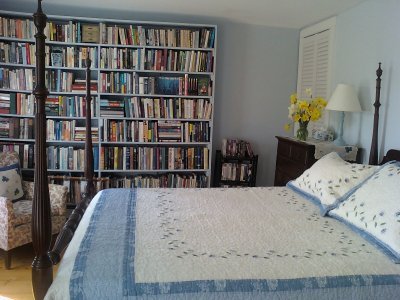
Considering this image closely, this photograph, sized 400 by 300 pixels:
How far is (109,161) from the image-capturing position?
156 inches

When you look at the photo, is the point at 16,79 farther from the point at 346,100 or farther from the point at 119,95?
the point at 346,100

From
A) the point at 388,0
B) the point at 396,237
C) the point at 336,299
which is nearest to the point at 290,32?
the point at 388,0

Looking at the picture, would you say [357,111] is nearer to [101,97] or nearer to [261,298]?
[261,298]

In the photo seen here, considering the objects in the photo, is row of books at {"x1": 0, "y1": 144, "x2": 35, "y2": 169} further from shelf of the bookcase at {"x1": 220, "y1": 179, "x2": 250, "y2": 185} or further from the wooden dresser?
the wooden dresser

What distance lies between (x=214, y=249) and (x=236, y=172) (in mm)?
2706

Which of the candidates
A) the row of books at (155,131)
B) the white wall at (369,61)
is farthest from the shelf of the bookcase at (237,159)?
the white wall at (369,61)

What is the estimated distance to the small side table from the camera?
122 inches

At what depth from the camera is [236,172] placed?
4156 millimetres

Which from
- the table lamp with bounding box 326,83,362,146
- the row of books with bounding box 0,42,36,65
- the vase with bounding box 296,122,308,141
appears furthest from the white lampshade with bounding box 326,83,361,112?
the row of books with bounding box 0,42,36,65

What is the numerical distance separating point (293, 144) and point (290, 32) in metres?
1.68

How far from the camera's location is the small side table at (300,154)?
3.09 meters

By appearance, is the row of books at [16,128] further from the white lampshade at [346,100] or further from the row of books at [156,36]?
the white lampshade at [346,100]

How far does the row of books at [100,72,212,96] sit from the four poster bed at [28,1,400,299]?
2040mm

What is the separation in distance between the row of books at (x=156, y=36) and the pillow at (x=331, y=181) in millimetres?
2152
